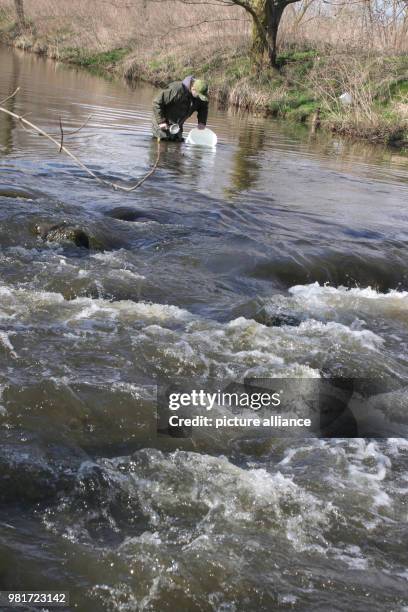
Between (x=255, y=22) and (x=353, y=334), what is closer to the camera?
(x=353, y=334)

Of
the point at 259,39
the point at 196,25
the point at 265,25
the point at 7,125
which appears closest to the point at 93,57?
the point at 196,25

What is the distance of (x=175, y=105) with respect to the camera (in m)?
13.4

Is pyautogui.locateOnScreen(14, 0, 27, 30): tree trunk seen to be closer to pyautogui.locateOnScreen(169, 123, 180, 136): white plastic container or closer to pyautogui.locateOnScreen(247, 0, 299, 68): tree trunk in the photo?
pyautogui.locateOnScreen(247, 0, 299, 68): tree trunk

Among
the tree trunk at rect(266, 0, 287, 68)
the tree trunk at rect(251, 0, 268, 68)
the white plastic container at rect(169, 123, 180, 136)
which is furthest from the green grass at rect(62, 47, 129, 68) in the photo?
the white plastic container at rect(169, 123, 180, 136)

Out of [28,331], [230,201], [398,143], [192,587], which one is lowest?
[192,587]

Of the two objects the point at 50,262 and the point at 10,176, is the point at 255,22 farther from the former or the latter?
the point at 50,262

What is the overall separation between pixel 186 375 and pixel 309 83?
21996 millimetres

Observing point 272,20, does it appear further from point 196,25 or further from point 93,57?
point 93,57

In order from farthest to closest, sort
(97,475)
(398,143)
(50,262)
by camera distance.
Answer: (398,143) → (50,262) → (97,475)

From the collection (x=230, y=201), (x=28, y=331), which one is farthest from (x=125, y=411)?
(x=230, y=201)

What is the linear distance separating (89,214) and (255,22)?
828 inches

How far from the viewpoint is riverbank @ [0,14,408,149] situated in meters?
19.7

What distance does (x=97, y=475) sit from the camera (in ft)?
10.5

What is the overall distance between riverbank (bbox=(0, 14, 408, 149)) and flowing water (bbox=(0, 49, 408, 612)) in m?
11.0
